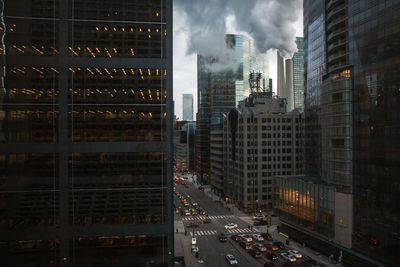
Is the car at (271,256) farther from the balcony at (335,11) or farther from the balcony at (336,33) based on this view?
the balcony at (335,11)

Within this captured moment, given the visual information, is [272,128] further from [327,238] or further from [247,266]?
[247,266]

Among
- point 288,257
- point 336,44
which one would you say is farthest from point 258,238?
point 336,44

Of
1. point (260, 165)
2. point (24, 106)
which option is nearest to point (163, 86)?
Answer: point (24, 106)

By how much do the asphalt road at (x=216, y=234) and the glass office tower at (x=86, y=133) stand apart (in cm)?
2214

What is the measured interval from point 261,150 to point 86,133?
2339 inches

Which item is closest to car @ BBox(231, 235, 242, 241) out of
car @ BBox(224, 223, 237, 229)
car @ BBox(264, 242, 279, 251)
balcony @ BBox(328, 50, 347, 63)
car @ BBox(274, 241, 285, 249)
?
car @ BBox(264, 242, 279, 251)

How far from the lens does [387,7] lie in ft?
124

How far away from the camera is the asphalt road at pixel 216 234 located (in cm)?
4609

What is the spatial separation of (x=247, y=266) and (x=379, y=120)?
28.4 metres

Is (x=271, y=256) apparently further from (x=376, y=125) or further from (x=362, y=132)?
(x=376, y=125)

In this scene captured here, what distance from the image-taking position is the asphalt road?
151ft

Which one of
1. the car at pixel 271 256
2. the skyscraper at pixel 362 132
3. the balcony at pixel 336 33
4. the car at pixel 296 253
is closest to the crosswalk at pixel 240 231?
the skyscraper at pixel 362 132

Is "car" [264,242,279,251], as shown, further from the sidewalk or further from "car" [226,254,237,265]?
"car" [226,254,237,265]

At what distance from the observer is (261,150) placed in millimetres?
79875
